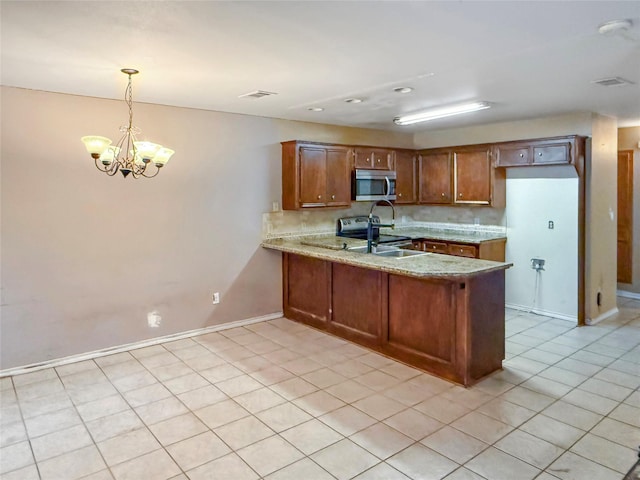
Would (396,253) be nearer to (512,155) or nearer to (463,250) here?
(463,250)

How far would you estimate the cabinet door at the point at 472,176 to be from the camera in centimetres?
578

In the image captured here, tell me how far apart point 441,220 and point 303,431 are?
→ 4.56m

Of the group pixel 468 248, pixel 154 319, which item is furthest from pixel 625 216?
pixel 154 319

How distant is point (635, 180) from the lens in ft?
20.4

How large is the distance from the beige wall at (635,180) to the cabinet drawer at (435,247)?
284 cm

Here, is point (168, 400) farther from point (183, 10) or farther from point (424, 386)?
point (183, 10)

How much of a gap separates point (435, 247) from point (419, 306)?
7.36 feet

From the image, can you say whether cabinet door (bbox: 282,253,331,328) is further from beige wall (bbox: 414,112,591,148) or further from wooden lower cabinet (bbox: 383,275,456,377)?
beige wall (bbox: 414,112,591,148)

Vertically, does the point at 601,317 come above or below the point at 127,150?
below

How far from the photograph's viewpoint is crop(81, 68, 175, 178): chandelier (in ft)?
10.2

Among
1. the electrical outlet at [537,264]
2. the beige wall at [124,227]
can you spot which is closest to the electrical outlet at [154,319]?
the beige wall at [124,227]

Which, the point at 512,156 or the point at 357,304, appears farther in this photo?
the point at 512,156

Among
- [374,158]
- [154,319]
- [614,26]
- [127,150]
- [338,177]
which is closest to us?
[614,26]

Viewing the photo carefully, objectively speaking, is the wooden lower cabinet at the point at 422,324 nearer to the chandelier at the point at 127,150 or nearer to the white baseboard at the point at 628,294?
the chandelier at the point at 127,150
